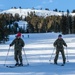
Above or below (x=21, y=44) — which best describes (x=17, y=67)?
below

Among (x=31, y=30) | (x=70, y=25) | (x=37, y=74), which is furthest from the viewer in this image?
(x=31, y=30)

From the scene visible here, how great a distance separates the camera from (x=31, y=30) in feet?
528

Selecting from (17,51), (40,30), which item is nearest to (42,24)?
(40,30)

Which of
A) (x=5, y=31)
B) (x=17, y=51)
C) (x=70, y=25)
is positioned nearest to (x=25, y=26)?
(x=70, y=25)

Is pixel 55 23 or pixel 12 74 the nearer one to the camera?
pixel 12 74

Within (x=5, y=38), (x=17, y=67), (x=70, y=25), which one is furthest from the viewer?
(x=70, y=25)

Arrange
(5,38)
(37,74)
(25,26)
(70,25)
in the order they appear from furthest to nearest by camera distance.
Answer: (25,26) → (70,25) → (5,38) → (37,74)

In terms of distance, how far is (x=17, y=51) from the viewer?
52.4 feet

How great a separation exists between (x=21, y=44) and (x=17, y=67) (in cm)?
117

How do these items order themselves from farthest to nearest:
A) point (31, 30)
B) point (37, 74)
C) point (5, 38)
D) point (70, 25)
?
point (31, 30)
point (70, 25)
point (5, 38)
point (37, 74)

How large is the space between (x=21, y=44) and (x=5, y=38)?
36.5 meters

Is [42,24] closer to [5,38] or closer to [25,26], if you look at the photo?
[25,26]

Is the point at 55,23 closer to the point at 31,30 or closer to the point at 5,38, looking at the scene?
the point at 31,30

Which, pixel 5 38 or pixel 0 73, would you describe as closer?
pixel 0 73
